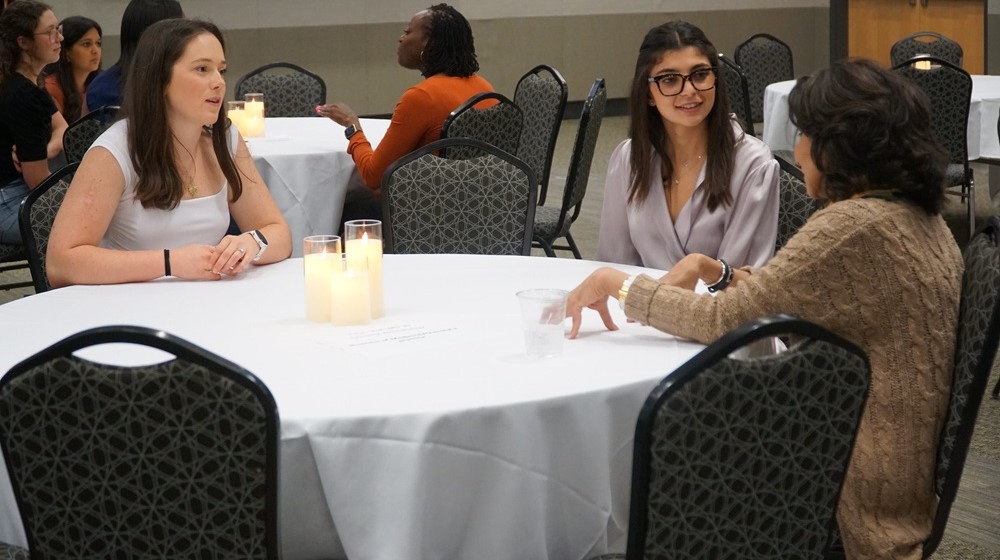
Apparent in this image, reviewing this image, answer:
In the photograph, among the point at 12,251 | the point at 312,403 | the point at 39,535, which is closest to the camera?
the point at 39,535

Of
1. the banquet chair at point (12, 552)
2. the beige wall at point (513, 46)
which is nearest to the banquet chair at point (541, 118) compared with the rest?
the banquet chair at point (12, 552)

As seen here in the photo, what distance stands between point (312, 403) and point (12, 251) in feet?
10.0

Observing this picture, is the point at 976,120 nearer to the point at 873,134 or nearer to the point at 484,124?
the point at 484,124

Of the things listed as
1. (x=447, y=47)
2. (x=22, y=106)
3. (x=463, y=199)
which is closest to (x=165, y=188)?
(x=463, y=199)

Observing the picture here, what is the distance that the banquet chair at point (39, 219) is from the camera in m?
3.00

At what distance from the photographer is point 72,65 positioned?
5.92 meters

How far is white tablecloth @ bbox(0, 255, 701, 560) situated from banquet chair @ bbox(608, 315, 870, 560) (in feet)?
0.88

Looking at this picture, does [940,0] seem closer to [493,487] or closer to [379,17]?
[379,17]

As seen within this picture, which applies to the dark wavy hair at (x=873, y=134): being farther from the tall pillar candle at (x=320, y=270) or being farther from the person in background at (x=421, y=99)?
the person in background at (x=421, y=99)

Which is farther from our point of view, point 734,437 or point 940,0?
point 940,0

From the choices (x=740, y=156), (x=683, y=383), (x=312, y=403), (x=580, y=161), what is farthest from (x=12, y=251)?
(x=683, y=383)

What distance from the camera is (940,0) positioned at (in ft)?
34.0

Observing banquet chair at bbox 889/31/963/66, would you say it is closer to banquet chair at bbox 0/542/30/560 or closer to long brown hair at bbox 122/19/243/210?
long brown hair at bbox 122/19/243/210

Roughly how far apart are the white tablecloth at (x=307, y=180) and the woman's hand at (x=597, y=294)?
240 cm
